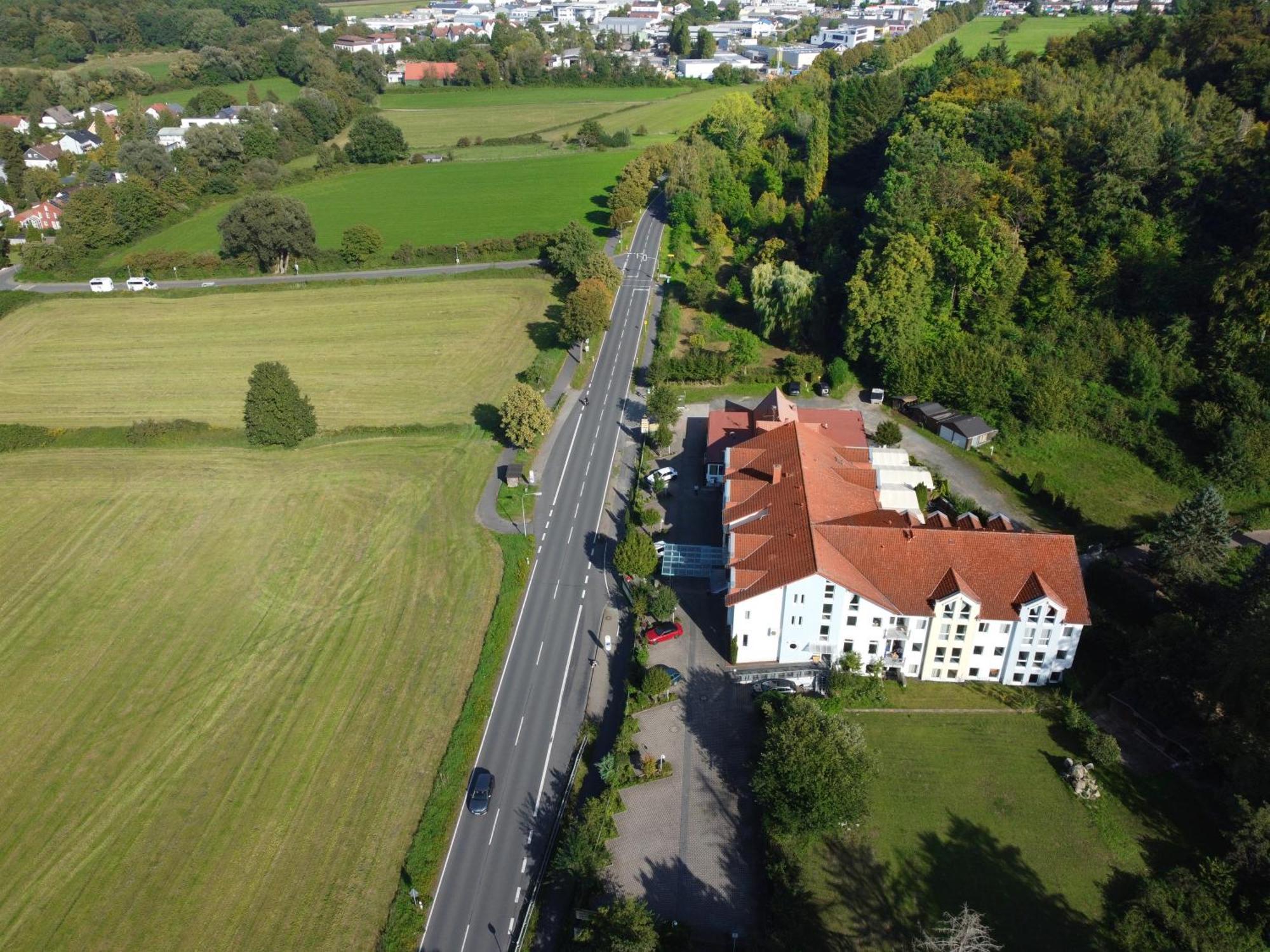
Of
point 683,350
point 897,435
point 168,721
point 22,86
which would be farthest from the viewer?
point 22,86

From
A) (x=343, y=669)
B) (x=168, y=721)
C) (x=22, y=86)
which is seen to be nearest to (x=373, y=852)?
(x=343, y=669)

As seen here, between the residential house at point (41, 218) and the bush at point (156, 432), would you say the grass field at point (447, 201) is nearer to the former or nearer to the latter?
the residential house at point (41, 218)

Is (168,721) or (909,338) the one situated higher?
(909,338)

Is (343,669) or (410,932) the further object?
(343,669)

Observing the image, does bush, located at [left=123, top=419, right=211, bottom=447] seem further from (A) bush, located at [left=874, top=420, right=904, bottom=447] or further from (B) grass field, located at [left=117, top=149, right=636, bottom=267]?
(A) bush, located at [left=874, top=420, right=904, bottom=447]

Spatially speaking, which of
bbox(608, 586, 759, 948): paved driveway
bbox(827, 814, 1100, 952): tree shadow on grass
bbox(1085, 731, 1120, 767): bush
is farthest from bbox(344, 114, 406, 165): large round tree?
bbox(1085, 731, 1120, 767): bush

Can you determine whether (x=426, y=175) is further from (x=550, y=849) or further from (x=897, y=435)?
(x=550, y=849)

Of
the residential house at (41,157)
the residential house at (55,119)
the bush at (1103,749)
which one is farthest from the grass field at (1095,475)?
the residential house at (55,119)
